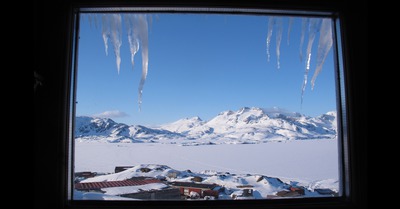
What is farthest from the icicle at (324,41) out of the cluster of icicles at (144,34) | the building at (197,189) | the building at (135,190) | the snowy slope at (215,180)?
the building at (135,190)

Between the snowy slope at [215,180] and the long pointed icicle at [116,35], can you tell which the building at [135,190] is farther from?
the long pointed icicle at [116,35]

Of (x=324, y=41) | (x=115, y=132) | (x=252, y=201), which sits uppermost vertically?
(x=324, y=41)

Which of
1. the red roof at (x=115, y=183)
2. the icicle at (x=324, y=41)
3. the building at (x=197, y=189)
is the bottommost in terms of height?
the building at (x=197, y=189)

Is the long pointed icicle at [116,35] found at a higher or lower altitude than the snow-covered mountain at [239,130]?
higher

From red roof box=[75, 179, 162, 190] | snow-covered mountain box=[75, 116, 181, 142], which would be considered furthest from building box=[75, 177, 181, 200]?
snow-covered mountain box=[75, 116, 181, 142]

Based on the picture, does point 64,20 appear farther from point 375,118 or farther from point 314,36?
point 375,118

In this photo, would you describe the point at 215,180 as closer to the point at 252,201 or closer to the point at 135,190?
the point at 252,201

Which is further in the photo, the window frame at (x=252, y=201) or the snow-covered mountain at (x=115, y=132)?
the snow-covered mountain at (x=115, y=132)

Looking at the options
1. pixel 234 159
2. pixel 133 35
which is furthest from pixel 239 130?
pixel 133 35

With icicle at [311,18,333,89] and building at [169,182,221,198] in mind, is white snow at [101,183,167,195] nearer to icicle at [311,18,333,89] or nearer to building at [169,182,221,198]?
building at [169,182,221,198]
